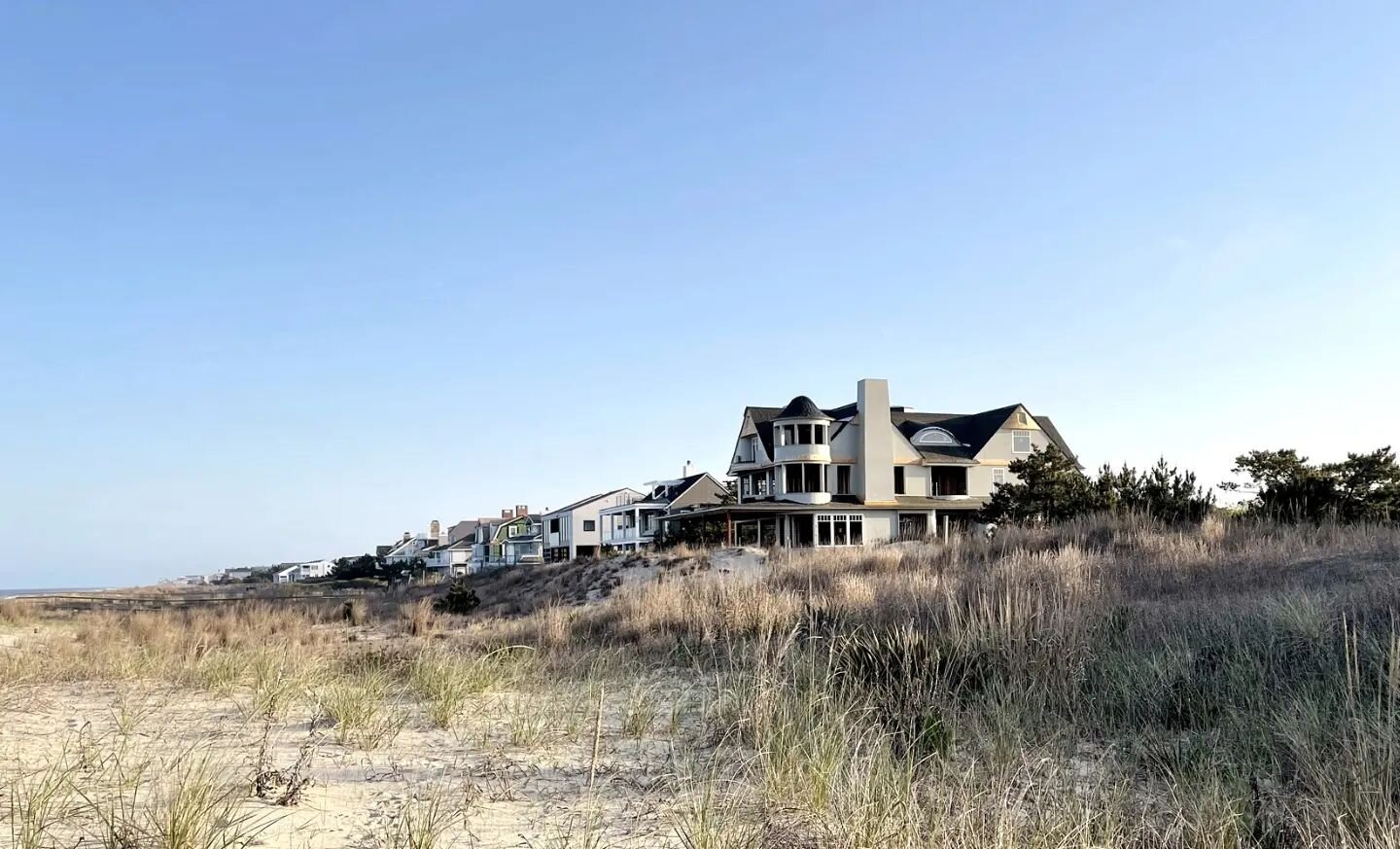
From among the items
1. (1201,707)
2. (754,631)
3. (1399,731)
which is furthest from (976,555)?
(1399,731)

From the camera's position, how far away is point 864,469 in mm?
42031

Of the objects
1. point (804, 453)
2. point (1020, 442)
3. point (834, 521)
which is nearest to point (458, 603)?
point (804, 453)

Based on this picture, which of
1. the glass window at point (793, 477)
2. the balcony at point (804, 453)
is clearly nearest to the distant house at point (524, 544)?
the glass window at point (793, 477)

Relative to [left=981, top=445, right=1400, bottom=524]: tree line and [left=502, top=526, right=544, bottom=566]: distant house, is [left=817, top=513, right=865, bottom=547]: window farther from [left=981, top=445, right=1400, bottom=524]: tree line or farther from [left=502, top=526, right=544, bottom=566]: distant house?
[left=502, top=526, right=544, bottom=566]: distant house

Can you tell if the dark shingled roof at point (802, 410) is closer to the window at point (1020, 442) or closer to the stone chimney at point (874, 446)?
the stone chimney at point (874, 446)

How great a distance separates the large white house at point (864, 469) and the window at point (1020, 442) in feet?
0.16

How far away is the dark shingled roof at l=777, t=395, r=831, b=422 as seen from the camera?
4078cm

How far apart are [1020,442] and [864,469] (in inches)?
334

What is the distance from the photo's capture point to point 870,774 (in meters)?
4.38

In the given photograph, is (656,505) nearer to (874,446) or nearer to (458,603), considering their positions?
(874,446)

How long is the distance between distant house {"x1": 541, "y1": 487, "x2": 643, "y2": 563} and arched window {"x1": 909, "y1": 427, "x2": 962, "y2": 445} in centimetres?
2926

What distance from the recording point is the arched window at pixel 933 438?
44.7m

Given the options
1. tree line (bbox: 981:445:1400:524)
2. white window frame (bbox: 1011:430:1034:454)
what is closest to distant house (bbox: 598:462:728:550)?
white window frame (bbox: 1011:430:1034:454)

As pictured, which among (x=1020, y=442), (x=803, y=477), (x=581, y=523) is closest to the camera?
(x=803, y=477)
